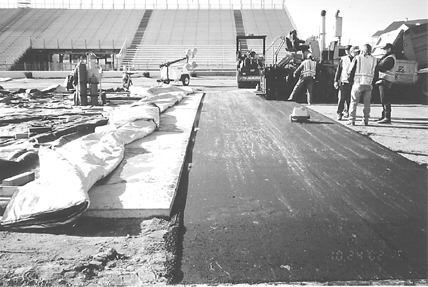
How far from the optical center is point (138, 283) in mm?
2393

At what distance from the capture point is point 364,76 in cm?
800

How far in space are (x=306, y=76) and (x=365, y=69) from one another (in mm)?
3899

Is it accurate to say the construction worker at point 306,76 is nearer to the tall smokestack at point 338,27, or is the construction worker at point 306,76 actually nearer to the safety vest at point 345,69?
the tall smokestack at point 338,27

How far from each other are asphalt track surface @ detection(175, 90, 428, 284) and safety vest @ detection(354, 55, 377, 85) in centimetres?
222

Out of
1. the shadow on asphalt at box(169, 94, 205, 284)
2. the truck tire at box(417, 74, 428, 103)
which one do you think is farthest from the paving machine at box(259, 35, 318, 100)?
the shadow on asphalt at box(169, 94, 205, 284)

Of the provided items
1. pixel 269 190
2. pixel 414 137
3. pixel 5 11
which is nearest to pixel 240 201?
pixel 269 190

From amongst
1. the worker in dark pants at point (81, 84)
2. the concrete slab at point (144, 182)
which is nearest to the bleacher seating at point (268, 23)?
the worker in dark pants at point (81, 84)

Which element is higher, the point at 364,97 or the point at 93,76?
the point at 93,76

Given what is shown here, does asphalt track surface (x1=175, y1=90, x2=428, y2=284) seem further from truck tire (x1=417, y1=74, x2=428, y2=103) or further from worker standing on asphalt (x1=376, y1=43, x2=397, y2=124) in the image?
truck tire (x1=417, y1=74, x2=428, y2=103)

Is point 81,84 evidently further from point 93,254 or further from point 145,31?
point 145,31

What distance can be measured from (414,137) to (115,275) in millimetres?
6091

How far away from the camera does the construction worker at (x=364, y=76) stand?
796 cm

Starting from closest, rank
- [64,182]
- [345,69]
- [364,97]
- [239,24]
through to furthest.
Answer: [64,182], [364,97], [345,69], [239,24]

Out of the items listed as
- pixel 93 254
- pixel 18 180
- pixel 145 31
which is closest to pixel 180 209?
pixel 93 254
